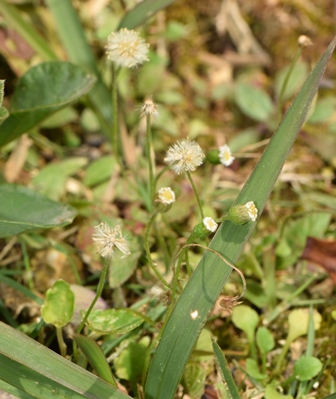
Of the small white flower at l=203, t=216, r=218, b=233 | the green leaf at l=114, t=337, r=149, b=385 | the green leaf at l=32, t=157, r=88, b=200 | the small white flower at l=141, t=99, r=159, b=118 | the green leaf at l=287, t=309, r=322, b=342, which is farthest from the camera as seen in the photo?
the green leaf at l=32, t=157, r=88, b=200

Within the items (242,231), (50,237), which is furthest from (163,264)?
(242,231)

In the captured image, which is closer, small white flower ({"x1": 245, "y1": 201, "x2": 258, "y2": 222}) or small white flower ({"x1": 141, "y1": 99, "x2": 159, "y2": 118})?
small white flower ({"x1": 245, "y1": 201, "x2": 258, "y2": 222})

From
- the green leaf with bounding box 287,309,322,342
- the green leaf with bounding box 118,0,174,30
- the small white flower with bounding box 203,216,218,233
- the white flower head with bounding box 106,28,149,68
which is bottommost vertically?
the small white flower with bounding box 203,216,218,233

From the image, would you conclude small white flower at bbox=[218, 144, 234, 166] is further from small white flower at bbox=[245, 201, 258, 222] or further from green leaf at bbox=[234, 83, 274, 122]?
green leaf at bbox=[234, 83, 274, 122]

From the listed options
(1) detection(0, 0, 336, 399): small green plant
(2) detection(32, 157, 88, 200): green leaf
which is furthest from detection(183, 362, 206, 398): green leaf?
(2) detection(32, 157, 88, 200): green leaf

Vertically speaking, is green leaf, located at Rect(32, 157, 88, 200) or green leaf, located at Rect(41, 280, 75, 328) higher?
green leaf, located at Rect(32, 157, 88, 200)

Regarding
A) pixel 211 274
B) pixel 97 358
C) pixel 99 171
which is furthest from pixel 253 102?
pixel 97 358

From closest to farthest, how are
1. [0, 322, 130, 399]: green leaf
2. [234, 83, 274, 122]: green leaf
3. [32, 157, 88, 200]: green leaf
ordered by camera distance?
[0, 322, 130, 399]: green leaf
[32, 157, 88, 200]: green leaf
[234, 83, 274, 122]: green leaf
